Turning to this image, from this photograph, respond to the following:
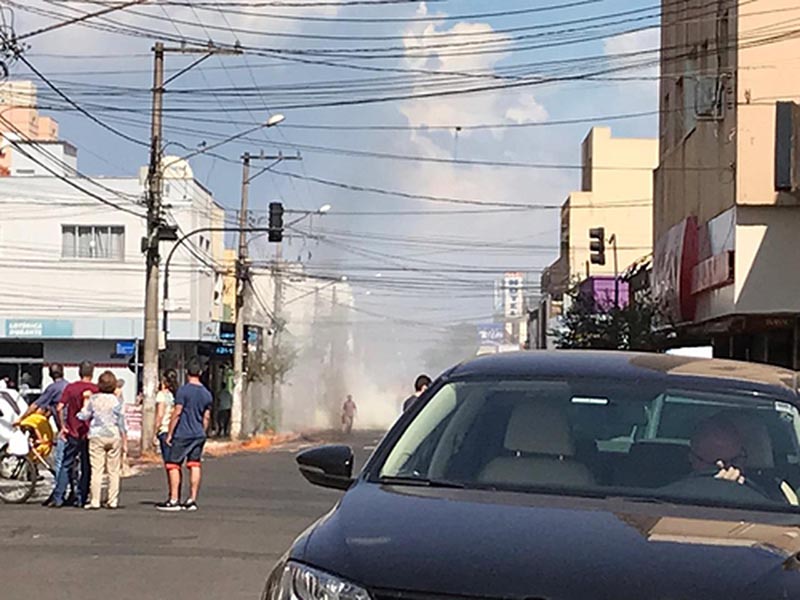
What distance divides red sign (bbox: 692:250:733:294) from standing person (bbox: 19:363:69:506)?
14486 millimetres

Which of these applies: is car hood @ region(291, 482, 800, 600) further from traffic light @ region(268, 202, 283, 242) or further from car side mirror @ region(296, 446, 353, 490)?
traffic light @ region(268, 202, 283, 242)

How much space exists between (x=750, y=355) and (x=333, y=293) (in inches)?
3216

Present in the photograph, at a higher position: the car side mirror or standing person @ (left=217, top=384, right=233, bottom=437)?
the car side mirror

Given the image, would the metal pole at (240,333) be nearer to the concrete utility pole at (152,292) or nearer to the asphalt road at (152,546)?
the concrete utility pole at (152,292)

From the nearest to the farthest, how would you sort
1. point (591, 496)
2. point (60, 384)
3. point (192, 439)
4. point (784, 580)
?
point (784, 580), point (591, 496), point (192, 439), point (60, 384)

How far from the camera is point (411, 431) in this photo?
6.30m

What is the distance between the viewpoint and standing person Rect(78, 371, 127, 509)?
1697 cm

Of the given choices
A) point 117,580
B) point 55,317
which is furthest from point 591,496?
point 55,317

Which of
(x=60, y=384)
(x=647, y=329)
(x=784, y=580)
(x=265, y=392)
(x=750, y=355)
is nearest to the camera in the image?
(x=784, y=580)

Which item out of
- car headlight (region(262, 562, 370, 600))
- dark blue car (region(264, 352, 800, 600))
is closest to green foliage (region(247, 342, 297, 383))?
dark blue car (region(264, 352, 800, 600))

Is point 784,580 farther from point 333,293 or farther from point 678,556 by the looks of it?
point 333,293

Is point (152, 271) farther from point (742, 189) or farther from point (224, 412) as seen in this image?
point (224, 412)

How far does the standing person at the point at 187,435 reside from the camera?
17.1 metres

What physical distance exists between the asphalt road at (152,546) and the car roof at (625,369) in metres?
4.31
